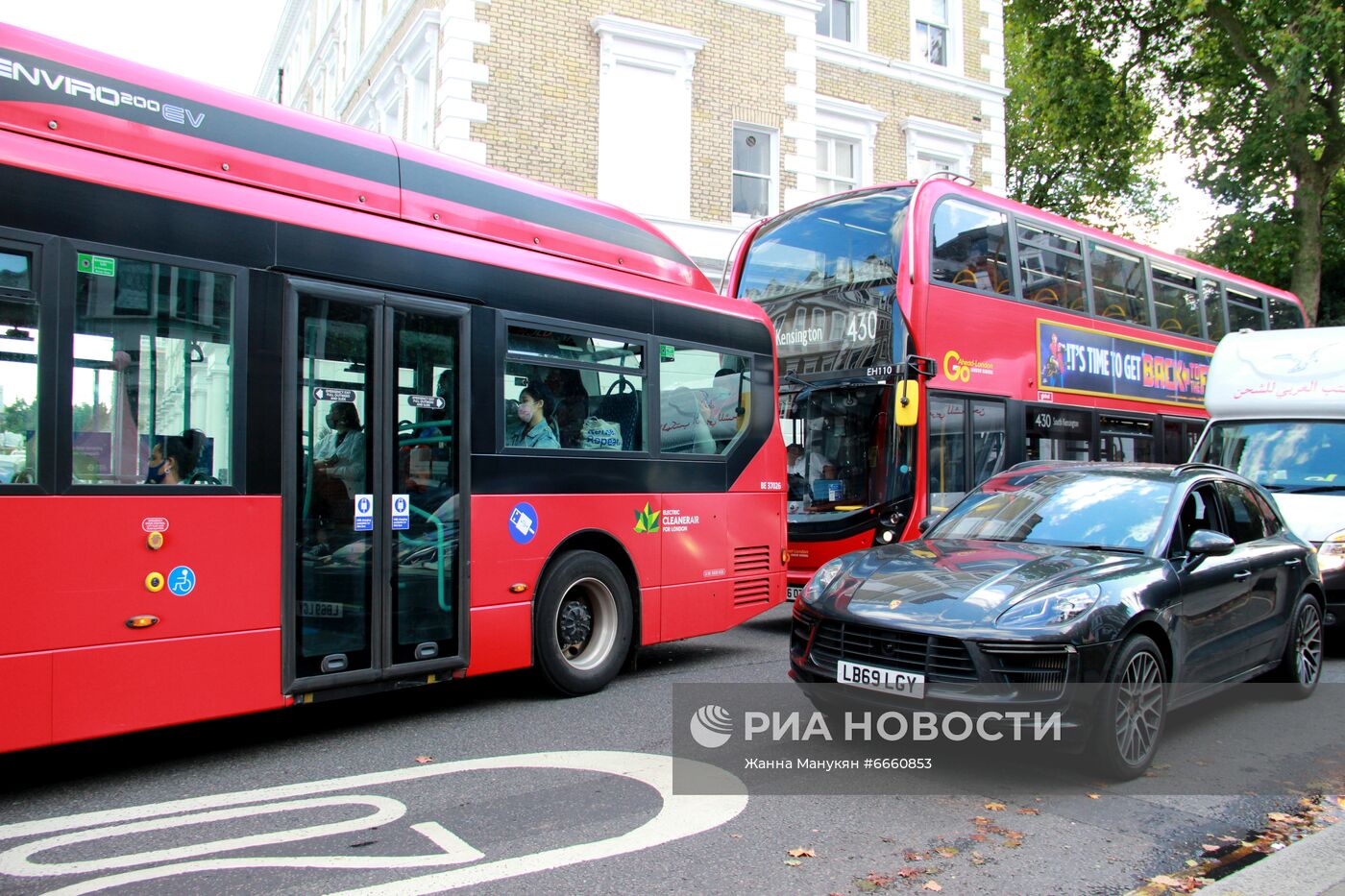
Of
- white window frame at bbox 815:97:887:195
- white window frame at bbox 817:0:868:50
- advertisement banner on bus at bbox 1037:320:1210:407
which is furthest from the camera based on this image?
white window frame at bbox 817:0:868:50

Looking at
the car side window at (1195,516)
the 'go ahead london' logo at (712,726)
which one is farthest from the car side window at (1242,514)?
the 'go ahead london' logo at (712,726)

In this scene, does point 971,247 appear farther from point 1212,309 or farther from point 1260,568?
point 1212,309

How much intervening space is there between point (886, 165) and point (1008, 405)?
11915mm

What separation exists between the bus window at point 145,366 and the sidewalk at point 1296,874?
194 inches

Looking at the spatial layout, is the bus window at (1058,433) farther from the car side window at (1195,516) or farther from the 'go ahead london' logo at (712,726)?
the 'go ahead london' logo at (712,726)

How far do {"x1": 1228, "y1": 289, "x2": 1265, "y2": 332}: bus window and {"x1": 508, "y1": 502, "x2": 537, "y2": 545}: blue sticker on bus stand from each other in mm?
13594

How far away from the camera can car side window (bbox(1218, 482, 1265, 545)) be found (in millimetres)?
6777

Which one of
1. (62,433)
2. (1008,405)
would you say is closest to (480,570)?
(62,433)

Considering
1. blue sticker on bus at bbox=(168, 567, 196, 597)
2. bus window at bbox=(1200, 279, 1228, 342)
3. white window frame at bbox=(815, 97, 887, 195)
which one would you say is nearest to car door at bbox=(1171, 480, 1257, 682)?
blue sticker on bus at bbox=(168, 567, 196, 597)

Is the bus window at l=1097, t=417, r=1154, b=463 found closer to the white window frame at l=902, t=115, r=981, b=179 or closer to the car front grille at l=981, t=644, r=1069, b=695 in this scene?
the car front grille at l=981, t=644, r=1069, b=695

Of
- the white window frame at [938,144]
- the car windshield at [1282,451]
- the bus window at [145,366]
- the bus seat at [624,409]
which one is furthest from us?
the white window frame at [938,144]

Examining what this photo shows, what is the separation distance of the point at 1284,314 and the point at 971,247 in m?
10.4

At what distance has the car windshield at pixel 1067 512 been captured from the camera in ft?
19.5

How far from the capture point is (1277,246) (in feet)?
82.5
